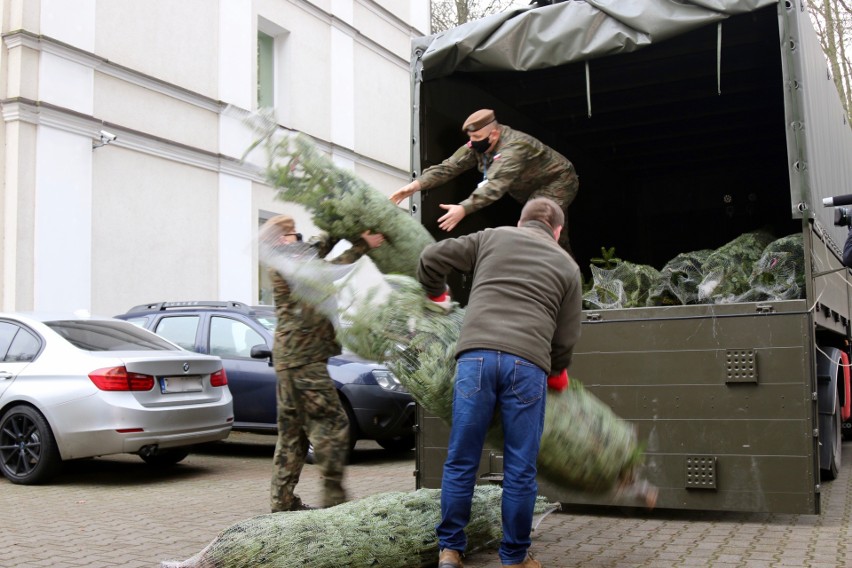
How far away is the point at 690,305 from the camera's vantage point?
20.4 ft

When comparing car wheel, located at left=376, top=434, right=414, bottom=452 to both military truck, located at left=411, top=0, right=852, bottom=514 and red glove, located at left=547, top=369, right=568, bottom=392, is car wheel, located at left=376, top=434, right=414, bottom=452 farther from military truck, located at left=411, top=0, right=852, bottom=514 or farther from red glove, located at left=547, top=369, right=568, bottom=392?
red glove, located at left=547, top=369, right=568, bottom=392

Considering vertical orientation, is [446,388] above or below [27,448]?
above

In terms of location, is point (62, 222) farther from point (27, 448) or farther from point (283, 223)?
point (283, 223)

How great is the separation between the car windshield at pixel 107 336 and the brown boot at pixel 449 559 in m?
4.89

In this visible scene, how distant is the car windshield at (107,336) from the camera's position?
824 cm

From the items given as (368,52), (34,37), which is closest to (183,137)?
(34,37)

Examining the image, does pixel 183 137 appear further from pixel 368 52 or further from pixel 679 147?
pixel 679 147

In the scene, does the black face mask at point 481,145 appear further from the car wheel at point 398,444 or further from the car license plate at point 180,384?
the car wheel at point 398,444

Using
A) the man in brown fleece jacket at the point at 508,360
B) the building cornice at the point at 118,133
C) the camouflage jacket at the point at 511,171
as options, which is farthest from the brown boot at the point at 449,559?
the building cornice at the point at 118,133

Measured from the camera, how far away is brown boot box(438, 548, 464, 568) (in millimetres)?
4318

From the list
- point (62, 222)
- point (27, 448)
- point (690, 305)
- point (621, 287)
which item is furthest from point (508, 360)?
point (62, 222)

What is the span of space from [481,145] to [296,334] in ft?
6.44

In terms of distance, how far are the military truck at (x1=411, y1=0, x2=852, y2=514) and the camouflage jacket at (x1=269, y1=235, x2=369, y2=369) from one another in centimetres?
140

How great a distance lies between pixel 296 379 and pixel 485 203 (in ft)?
5.41
